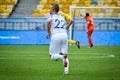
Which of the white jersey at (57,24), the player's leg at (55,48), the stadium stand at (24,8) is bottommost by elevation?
the stadium stand at (24,8)

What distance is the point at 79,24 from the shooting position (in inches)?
1356

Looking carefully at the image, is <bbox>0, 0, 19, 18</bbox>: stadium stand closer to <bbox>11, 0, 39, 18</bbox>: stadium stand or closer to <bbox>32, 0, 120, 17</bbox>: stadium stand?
<bbox>11, 0, 39, 18</bbox>: stadium stand

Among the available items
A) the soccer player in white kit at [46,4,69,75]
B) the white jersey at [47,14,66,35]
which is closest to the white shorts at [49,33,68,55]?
the soccer player in white kit at [46,4,69,75]

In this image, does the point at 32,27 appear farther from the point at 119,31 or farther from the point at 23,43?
the point at 119,31

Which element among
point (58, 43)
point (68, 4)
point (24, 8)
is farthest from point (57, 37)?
point (24, 8)

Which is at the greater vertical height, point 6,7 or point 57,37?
point 57,37

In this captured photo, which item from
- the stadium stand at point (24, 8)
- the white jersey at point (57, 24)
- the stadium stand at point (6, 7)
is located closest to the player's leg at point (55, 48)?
the white jersey at point (57, 24)

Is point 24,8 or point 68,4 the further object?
point 24,8

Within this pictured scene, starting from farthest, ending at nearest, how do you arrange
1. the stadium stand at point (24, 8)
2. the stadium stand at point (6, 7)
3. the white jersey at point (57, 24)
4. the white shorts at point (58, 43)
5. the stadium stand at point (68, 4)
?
the stadium stand at point (24, 8), the stadium stand at point (6, 7), the stadium stand at point (68, 4), the white jersey at point (57, 24), the white shorts at point (58, 43)

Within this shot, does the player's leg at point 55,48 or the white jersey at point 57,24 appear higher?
the white jersey at point 57,24

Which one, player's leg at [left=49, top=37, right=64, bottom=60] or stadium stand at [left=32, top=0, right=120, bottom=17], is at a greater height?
player's leg at [left=49, top=37, right=64, bottom=60]

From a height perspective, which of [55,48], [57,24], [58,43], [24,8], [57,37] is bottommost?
[24,8]

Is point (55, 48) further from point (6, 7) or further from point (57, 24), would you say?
point (6, 7)

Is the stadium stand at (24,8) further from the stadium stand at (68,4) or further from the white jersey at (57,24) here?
the white jersey at (57,24)
